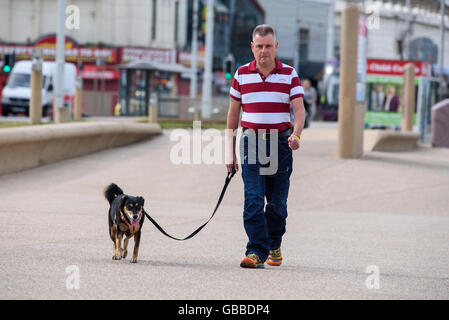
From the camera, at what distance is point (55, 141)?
16.5 metres

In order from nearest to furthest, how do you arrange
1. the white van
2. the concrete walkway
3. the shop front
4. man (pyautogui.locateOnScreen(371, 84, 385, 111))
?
the concrete walkway
the shop front
man (pyautogui.locateOnScreen(371, 84, 385, 111))
the white van

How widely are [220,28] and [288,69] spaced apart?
69.3 meters

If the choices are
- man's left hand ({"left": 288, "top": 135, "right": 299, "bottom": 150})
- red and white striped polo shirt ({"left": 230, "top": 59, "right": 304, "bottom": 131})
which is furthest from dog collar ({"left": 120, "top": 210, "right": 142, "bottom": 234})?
man's left hand ({"left": 288, "top": 135, "right": 299, "bottom": 150})

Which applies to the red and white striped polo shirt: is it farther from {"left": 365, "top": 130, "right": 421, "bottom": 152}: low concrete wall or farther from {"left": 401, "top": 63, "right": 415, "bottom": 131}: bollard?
{"left": 401, "top": 63, "right": 415, "bottom": 131}: bollard

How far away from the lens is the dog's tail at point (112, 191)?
7273mm

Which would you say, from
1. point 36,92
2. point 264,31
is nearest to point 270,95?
point 264,31

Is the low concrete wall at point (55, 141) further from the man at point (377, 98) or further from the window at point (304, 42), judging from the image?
the window at point (304, 42)

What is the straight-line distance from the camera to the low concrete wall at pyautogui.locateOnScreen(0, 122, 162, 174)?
14734mm

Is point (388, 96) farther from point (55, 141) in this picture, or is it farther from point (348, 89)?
point (55, 141)

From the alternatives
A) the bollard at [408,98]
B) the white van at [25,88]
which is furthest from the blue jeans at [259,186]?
the white van at [25,88]

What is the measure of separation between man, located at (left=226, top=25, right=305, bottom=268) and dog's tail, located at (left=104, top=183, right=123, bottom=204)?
86 centimetres

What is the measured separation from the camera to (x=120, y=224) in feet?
22.6

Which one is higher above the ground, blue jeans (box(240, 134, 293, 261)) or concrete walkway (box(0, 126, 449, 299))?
blue jeans (box(240, 134, 293, 261))

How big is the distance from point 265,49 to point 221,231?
3390 millimetres
